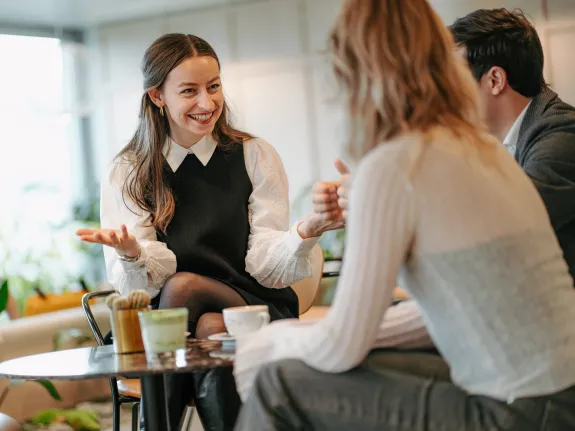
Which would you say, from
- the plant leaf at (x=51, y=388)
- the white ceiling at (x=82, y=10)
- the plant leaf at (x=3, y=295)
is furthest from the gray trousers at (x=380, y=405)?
the white ceiling at (x=82, y=10)

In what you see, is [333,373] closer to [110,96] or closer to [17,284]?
[17,284]

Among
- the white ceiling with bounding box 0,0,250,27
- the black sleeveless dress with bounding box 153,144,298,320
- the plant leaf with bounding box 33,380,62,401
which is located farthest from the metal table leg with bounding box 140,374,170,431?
the white ceiling with bounding box 0,0,250,27

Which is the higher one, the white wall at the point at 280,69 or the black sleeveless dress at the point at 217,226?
the white wall at the point at 280,69

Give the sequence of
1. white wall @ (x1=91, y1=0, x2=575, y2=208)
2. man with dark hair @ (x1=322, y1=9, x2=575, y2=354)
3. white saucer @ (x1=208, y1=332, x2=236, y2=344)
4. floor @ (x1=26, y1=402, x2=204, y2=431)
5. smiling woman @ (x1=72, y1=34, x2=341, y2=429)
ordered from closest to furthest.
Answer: white saucer @ (x1=208, y1=332, x2=236, y2=344) → man with dark hair @ (x1=322, y1=9, x2=575, y2=354) → smiling woman @ (x1=72, y1=34, x2=341, y2=429) → floor @ (x1=26, y1=402, x2=204, y2=431) → white wall @ (x1=91, y1=0, x2=575, y2=208)

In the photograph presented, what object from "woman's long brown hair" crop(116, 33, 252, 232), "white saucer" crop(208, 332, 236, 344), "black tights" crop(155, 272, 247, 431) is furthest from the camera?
"woman's long brown hair" crop(116, 33, 252, 232)

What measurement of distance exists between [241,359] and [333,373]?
19 cm

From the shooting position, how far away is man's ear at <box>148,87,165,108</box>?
9.53ft

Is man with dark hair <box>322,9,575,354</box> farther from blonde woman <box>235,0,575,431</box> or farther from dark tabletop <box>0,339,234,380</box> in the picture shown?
dark tabletop <box>0,339,234,380</box>

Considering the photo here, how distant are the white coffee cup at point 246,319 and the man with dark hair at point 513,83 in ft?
2.65

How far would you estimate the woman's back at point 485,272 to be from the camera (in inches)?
56.3

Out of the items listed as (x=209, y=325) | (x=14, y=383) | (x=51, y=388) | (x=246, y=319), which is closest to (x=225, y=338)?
(x=246, y=319)

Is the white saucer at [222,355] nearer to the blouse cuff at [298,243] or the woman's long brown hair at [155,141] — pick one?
the blouse cuff at [298,243]

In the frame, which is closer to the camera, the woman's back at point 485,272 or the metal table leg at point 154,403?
the woman's back at point 485,272

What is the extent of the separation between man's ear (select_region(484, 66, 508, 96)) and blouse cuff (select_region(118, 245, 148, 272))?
3.62 feet
